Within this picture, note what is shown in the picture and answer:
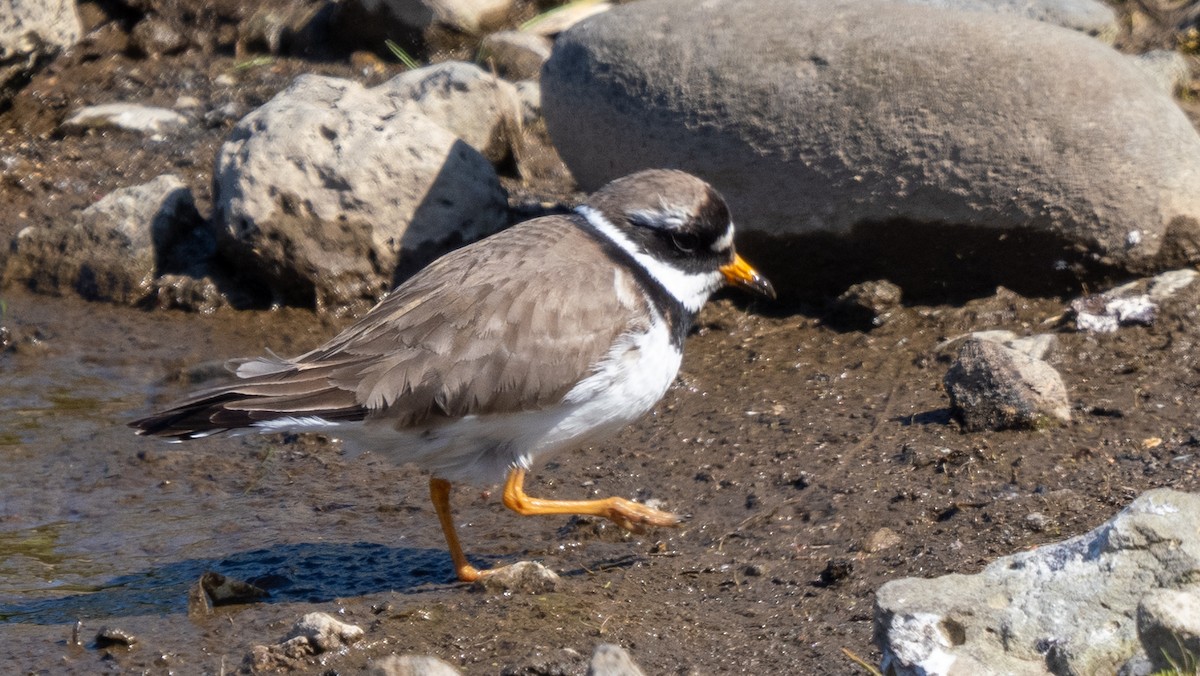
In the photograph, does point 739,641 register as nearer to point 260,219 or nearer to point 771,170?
point 771,170

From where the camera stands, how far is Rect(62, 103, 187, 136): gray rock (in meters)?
11.6

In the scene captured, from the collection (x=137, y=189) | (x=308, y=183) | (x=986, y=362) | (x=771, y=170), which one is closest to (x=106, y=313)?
(x=137, y=189)

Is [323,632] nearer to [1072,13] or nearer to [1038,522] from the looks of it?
[1038,522]

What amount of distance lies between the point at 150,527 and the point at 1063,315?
5.18 m

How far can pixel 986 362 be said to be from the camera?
6629 mm

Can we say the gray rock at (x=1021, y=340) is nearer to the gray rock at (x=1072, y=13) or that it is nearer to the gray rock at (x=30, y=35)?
the gray rock at (x=1072, y=13)

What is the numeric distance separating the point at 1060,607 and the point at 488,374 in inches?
102

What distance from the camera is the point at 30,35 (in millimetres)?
10922

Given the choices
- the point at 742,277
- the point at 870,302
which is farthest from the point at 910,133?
the point at 742,277

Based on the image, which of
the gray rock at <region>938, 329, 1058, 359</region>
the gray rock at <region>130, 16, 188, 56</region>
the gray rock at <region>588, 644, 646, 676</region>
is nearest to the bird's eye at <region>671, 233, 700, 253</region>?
the gray rock at <region>938, 329, 1058, 359</region>

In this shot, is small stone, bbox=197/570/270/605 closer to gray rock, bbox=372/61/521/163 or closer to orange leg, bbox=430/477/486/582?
orange leg, bbox=430/477/486/582

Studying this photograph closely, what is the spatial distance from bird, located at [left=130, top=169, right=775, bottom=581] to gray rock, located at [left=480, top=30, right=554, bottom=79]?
6.11 m

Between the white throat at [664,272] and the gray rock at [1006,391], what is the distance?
1402mm

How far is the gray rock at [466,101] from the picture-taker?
33.4ft
